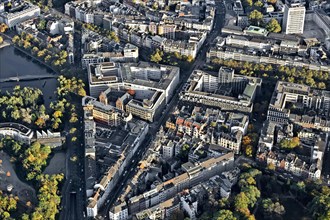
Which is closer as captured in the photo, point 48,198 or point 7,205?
point 7,205

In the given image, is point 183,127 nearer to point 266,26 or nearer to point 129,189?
point 129,189

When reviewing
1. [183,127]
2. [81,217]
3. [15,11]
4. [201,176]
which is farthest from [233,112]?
[15,11]

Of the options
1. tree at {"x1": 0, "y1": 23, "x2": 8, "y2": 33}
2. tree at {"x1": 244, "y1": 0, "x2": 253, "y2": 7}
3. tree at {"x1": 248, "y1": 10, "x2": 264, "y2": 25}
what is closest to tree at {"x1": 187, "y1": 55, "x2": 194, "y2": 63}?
tree at {"x1": 248, "y1": 10, "x2": 264, "y2": 25}

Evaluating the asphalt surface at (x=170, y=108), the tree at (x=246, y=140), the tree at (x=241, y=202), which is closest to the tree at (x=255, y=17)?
the asphalt surface at (x=170, y=108)

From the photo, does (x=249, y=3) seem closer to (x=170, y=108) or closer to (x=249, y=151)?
(x=170, y=108)

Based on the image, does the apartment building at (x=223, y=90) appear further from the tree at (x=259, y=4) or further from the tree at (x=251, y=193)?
the tree at (x=259, y=4)

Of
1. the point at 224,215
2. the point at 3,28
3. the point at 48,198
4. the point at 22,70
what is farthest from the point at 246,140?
the point at 3,28

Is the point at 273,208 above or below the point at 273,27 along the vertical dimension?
below
